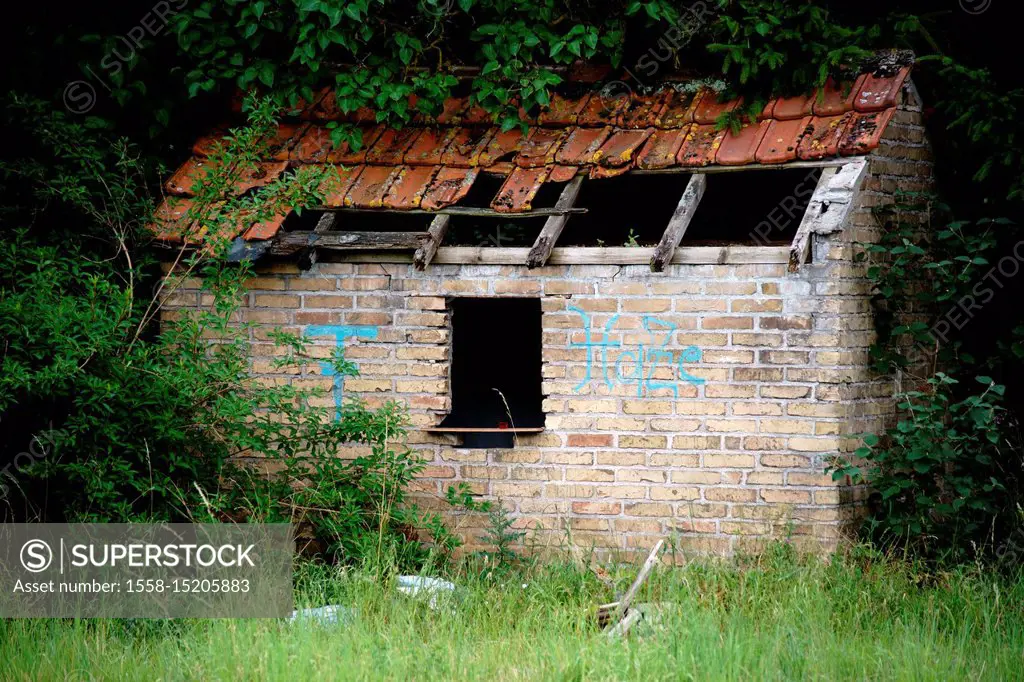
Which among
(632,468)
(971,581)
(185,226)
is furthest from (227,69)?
(971,581)

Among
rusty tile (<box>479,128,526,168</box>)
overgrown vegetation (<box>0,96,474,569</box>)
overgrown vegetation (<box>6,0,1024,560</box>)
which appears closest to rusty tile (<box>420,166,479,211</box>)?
rusty tile (<box>479,128,526,168</box>)

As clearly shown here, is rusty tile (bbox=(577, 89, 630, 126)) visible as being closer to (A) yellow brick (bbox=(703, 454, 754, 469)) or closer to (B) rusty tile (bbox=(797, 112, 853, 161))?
(B) rusty tile (bbox=(797, 112, 853, 161))

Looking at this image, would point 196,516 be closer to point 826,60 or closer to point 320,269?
point 320,269

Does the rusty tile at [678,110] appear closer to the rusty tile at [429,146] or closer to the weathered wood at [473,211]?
the weathered wood at [473,211]

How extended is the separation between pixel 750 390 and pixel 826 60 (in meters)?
2.02

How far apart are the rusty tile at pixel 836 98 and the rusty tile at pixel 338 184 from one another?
115 inches

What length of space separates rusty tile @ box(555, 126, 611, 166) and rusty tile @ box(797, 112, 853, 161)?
125cm

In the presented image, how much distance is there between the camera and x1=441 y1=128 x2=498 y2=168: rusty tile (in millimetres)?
6715

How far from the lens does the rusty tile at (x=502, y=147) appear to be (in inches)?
263

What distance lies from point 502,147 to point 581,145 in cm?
52

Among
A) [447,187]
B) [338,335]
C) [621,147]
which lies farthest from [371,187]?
[621,147]

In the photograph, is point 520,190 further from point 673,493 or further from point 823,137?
point 673,493

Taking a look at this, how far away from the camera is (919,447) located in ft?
19.4

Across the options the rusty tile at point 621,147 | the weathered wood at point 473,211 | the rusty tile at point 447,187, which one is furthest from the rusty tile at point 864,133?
the rusty tile at point 447,187
